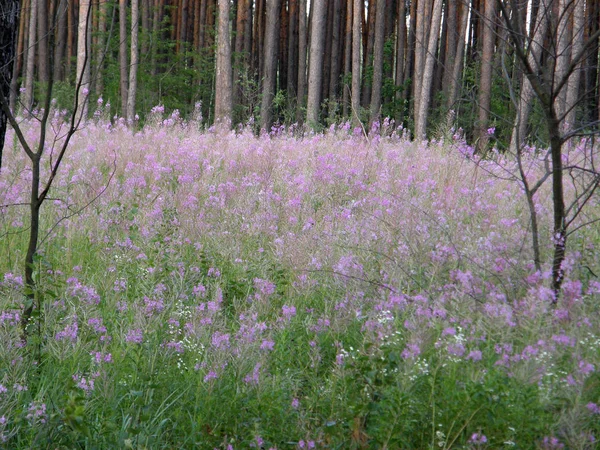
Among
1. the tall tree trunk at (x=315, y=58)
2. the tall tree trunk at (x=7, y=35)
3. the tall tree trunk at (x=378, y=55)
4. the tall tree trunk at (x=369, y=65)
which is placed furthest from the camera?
the tall tree trunk at (x=369, y=65)

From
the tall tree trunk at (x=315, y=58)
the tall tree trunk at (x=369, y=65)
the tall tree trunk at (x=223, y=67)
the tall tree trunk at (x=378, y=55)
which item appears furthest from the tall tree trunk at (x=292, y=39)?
the tall tree trunk at (x=223, y=67)

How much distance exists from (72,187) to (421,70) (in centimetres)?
1271

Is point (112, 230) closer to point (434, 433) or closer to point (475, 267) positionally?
point (475, 267)

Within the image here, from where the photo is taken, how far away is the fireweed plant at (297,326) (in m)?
2.35

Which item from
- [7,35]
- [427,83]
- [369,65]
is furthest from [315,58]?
[7,35]

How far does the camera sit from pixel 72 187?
5918 millimetres

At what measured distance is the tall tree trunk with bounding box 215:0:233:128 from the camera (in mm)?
13246

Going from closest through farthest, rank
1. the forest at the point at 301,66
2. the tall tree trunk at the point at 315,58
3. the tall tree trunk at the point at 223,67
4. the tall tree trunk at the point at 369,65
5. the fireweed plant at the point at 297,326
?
1. the fireweed plant at the point at 297,326
2. the tall tree trunk at the point at 223,67
3. the forest at the point at 301,66
4. the tall tree trunk at the point at 315,58
5. the tall tree trunk at the point at 369,65

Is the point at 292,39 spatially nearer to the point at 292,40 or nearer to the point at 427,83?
the point at 292,40

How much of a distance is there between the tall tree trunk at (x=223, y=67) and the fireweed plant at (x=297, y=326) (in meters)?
7.92

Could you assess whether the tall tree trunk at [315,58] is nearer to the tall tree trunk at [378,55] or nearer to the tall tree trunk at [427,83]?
the tall tree trunk at [427,83]

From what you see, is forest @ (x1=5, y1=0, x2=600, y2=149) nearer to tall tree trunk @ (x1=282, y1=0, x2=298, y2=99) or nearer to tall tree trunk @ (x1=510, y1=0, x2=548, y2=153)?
tall tree trunk @ (x1=282, y1=0, x2=298, y2=99)

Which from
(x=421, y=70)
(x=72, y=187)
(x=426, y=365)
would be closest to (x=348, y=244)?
(x=426, y=365)

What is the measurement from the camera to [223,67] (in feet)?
44.6
